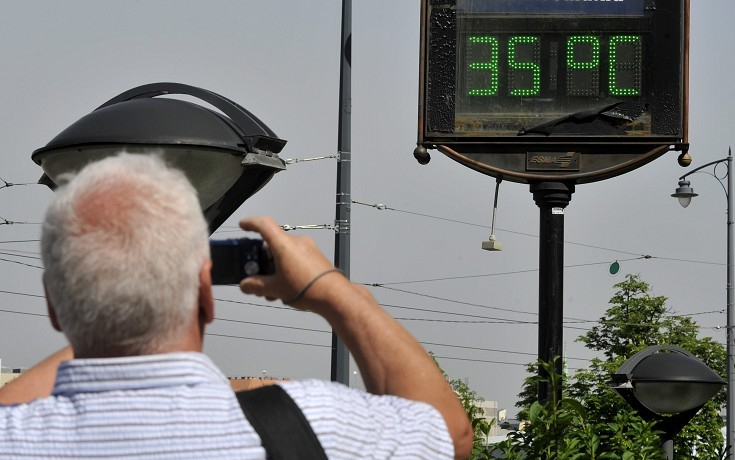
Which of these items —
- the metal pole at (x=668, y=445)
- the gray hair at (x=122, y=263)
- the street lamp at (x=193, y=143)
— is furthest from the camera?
the metal pole at (x=668, y=445)

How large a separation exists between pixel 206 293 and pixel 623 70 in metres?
6.64

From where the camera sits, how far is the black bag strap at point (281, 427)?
2.09 metres

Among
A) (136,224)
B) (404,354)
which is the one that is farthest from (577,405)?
(136,224)

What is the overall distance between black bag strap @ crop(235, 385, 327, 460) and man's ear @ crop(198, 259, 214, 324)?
14cm

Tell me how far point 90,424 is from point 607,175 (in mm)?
6970

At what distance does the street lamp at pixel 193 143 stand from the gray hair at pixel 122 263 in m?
4.17

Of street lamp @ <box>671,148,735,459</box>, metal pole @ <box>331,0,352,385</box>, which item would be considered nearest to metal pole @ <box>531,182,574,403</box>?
metal pole @ <box>331,0,352,385</box>

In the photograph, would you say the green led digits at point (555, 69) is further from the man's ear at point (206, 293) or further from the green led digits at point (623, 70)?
the man's ear at point (206, 293)

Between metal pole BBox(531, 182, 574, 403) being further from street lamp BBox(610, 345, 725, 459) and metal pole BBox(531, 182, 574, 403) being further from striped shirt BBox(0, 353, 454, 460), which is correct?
striped shirt BBox(0, 353, 454, 460)

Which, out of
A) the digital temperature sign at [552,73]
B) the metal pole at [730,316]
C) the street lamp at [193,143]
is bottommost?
the metal pole at [730,316]

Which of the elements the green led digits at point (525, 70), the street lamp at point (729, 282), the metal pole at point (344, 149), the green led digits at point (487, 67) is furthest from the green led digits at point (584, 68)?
the street lamp at point (729, 282)

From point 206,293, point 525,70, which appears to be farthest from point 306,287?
Answer: point 525,70

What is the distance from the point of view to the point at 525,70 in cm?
838

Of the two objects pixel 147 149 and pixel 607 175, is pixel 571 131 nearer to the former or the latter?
pixel 607 175
